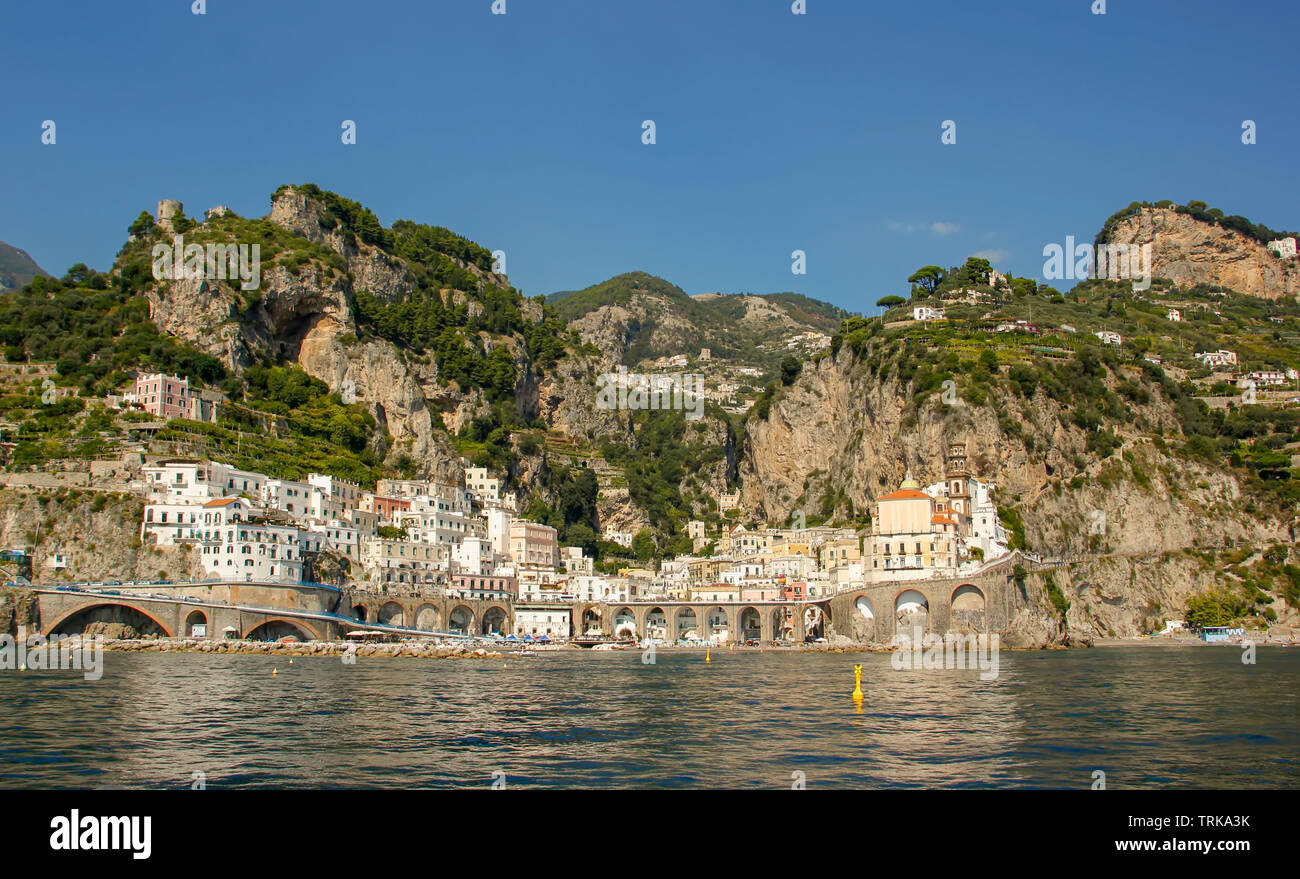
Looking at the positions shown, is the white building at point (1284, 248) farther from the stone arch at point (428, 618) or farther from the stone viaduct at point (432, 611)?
the stone arch at point (428, 618)

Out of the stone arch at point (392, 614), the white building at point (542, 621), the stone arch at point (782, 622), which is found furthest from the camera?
the white building at point (542, 621)

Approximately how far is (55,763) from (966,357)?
89379mm

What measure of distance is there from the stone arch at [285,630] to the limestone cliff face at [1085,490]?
2087 inches

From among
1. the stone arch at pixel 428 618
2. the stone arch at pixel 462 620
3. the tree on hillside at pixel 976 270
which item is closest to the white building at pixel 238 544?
the stone arch at pixel 428 618

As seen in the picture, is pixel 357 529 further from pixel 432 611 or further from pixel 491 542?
pixel 491 542

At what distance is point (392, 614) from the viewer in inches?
3187

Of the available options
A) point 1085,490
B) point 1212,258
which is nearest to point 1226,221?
point 1212,258

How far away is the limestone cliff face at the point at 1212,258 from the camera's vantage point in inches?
7170

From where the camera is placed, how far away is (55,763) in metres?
22.2

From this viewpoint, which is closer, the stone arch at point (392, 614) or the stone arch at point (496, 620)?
the stone arch at point (392, 614)

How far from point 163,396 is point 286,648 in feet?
102

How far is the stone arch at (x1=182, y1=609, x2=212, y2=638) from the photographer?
66.8 meters
